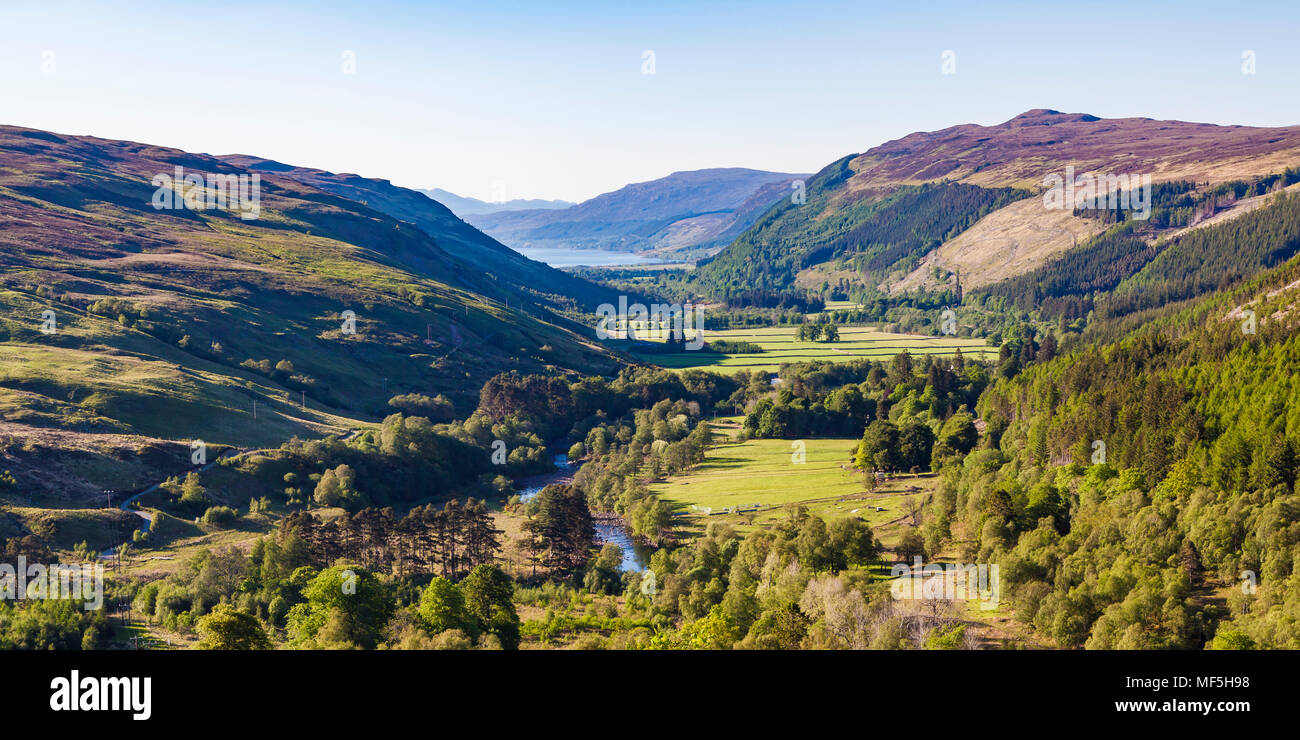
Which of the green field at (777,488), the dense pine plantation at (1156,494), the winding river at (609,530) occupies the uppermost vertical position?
the dense pine plantation at (1156,494)

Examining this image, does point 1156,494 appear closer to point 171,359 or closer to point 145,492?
point 145,492

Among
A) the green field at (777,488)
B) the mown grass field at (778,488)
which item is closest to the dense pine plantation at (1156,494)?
the green field at (777,488)

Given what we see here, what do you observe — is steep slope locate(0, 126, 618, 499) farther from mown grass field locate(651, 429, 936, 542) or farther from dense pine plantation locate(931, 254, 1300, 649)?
dense pine plantation locate(931, 254, 1300, 649)

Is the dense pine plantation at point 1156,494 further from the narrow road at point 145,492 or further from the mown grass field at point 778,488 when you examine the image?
the narrow road at point 145,492

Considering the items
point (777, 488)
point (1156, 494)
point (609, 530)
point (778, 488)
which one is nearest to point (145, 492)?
point (609, 530)

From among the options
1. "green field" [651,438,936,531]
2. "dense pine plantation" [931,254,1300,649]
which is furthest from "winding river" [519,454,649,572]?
"dense pine plantation" [931,254,1300,649]
